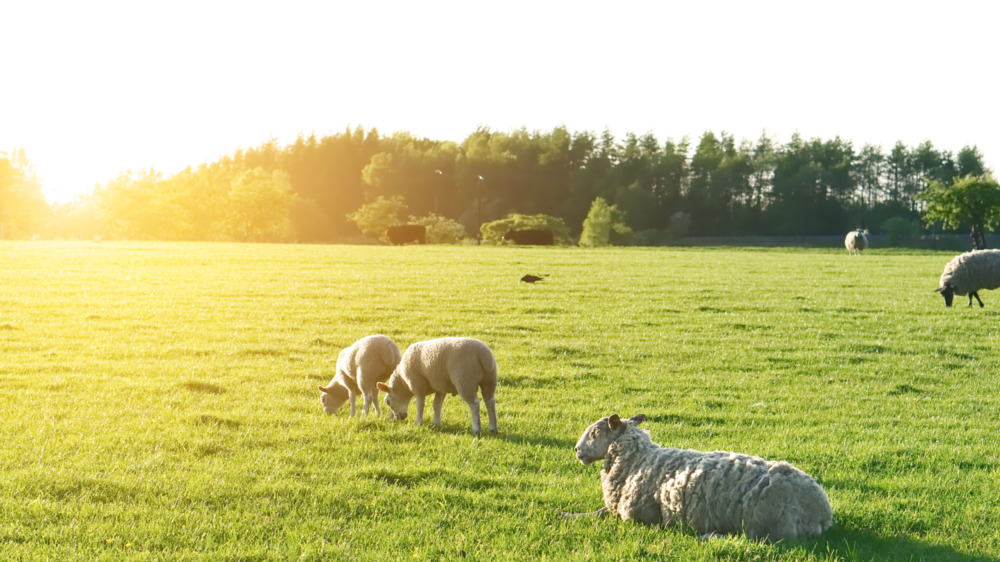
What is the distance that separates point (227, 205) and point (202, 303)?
8913 cm

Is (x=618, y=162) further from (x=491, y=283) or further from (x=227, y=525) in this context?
(x=227, y=525)

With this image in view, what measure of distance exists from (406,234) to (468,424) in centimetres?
8270

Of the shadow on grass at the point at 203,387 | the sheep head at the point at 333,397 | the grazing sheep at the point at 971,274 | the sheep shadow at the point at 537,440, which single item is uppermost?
the grazing sheep at the point at 971,274

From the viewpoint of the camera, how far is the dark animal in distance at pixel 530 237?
298ft

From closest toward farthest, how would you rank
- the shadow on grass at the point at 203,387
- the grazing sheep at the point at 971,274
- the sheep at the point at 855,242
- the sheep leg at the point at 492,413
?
the sheep leg at the point at 492,413 → the shadow on grass at the point at 203,387 → the grazing sheep at the point at 971,274 → the sheep at the point at 855,242

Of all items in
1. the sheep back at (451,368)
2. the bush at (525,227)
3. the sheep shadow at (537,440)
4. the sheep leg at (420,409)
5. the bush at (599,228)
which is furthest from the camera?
the bush at (525,227)

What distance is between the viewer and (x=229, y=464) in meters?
8.49

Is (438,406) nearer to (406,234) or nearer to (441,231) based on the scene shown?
(406,234)

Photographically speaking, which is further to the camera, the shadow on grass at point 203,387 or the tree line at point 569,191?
the tree line at point 569,191

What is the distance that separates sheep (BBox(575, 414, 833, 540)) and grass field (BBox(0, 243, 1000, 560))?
20 cm

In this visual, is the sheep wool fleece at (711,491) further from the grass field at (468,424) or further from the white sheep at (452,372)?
the white sheep at (452,372)

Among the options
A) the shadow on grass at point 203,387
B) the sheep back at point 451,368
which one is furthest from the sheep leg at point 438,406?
the shadow on grass at point 203,387

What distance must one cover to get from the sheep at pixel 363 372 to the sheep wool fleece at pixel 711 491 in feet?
16.3

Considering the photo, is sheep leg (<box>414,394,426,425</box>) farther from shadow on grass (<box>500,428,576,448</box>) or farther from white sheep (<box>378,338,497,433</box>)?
shadow on grass (<box>500,428,576,448</box>)
